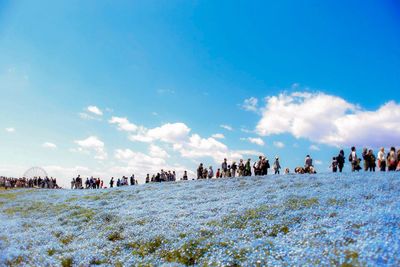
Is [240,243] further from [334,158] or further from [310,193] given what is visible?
[334,158]

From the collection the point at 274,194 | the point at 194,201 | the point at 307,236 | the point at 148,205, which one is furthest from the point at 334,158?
the point at 307,236

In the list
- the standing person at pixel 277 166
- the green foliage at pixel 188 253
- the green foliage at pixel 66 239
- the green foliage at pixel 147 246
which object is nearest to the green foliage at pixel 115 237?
the green foliage at pixel 147 246

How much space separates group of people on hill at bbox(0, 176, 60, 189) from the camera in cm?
6462

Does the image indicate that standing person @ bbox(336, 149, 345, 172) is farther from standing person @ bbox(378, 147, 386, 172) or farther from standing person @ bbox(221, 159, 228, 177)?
standing person @ bbox(221, 159, 228, 177)

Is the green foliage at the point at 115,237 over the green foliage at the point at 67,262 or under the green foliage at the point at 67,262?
over

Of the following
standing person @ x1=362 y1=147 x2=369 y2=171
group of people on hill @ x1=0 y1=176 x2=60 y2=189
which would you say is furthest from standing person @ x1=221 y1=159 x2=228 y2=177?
group of people on hill @ x1=0 y1=176 x2=60 y2=189

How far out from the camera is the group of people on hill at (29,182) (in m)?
64.6

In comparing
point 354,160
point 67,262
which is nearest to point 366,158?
point 354,160

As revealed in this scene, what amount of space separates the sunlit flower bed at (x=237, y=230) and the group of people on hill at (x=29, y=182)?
40.9 meters

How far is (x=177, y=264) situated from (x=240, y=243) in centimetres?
268

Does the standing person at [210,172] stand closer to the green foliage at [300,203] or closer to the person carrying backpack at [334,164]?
the person carrying backpack at [334,164]

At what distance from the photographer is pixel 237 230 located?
16125 mm

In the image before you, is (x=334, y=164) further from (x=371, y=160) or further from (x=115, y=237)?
(x=115, y=237)

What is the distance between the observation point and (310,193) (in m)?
21.6
